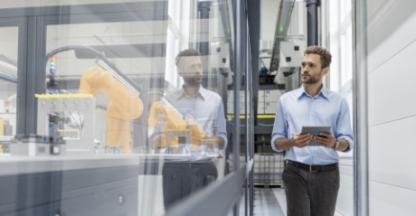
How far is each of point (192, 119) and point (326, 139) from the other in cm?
203

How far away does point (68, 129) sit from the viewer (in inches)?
33.7

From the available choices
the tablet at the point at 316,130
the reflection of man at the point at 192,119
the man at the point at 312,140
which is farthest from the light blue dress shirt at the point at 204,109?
the man at the point at 312,140

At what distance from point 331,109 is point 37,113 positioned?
250 cm

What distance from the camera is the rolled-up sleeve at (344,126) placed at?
9.72ft

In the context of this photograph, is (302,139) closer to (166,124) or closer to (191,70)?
(191,70)

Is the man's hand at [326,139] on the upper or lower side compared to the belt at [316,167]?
upper

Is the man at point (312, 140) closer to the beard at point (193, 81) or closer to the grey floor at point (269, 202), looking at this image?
the beard at point (193, 81)

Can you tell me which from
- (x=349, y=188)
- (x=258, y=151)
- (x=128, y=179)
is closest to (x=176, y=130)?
(x=128, y=179)

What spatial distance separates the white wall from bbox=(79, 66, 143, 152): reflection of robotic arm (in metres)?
2.21

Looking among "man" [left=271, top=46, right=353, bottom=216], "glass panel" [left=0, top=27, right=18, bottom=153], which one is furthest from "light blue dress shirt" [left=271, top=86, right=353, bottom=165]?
"glass panel" [left=0, top=27, right=18, bottom=153]

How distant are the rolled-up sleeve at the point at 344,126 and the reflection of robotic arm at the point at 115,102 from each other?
2.40 metres

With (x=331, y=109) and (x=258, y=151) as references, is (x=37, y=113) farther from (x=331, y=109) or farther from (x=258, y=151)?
(x=258, y=151)

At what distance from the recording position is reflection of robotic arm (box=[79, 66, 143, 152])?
641 millimetres

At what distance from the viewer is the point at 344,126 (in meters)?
3.00
